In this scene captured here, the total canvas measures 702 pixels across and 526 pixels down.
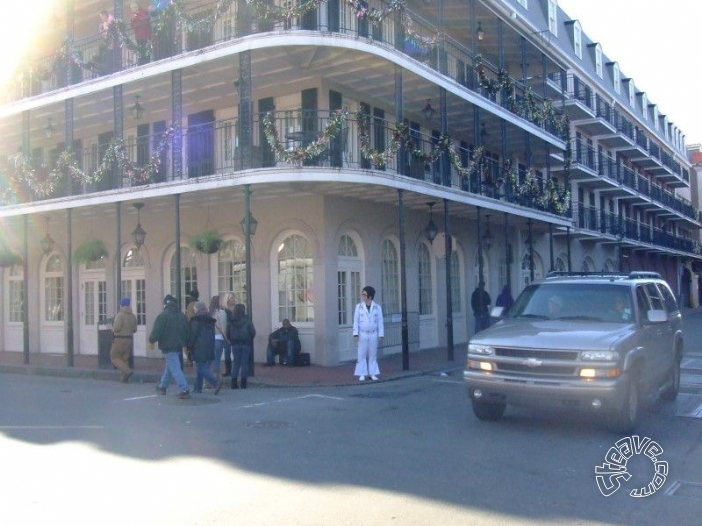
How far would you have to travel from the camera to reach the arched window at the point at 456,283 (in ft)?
75.6

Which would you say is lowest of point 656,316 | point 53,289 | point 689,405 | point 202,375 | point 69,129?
point 689,405

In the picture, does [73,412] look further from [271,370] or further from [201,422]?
[271,370]

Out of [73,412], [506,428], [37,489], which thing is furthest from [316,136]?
[37,489]

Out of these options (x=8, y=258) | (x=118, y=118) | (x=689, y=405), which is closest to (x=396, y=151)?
(x=118, y=118)

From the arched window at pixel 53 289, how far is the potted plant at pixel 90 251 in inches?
108

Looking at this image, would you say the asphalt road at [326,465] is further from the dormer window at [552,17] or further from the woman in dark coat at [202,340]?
the dormer window at [552,17]

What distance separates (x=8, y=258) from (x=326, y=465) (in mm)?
17451

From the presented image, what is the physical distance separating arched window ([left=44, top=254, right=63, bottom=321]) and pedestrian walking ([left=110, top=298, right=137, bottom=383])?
25.6 feet

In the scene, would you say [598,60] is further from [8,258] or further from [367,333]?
[8,258]

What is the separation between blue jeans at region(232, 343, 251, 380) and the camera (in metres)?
13.5

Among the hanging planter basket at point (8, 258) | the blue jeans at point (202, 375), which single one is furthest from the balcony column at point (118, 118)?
the blue jeans at point (202, 375)

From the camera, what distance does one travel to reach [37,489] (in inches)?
262

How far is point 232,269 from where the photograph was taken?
61.5ft

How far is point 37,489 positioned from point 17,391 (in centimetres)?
846
